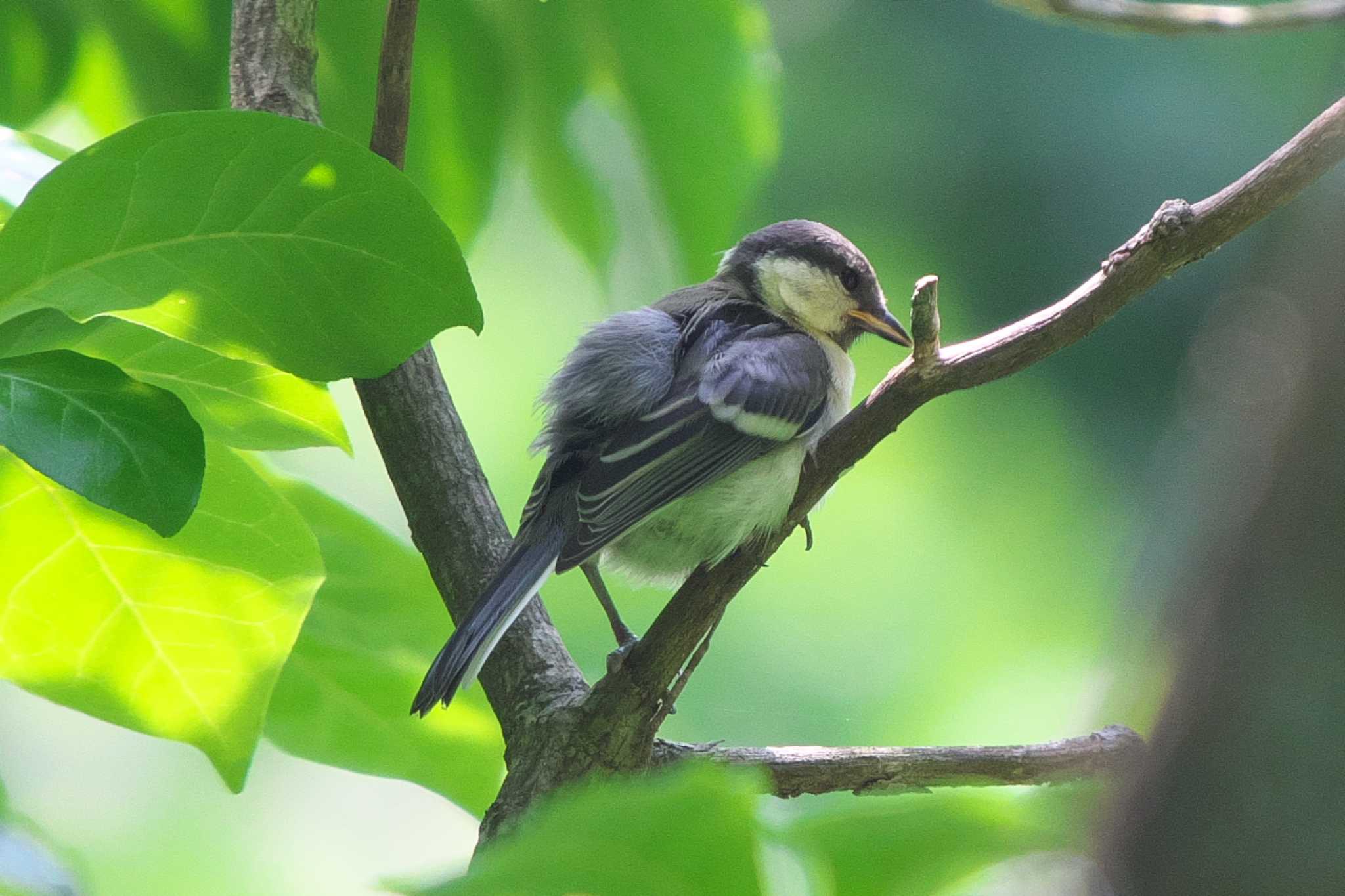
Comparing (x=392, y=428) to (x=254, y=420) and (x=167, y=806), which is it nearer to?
(x=254, y=420)

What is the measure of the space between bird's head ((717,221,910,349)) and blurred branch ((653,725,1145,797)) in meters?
0.88

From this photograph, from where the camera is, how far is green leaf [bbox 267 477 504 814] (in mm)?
708

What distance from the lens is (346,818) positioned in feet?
5.49

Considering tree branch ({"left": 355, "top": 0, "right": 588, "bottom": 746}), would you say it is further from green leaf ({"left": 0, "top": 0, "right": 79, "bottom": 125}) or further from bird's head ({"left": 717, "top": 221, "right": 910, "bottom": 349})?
bird's head ({"left": 717, "top": 221, "right": 910, "bottom": 349})

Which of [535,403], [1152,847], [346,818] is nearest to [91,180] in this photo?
[1152,847]

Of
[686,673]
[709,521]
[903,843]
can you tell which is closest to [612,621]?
[709,521]

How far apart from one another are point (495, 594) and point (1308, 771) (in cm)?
76

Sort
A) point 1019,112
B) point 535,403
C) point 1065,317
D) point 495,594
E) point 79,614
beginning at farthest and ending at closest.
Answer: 1. point 1019,112
2. point 535,403
3. point 495,594
4. point 1065,317
5. point 79,614

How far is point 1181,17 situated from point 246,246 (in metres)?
0.86

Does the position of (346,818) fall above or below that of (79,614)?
above

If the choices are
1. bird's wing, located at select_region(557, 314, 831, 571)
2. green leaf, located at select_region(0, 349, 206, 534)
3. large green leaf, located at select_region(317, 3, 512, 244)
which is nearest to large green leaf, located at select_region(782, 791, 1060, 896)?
green leaf, located at select_region(0, 349, 206, 534)

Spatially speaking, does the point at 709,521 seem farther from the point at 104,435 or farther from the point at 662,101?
the point at 104,435

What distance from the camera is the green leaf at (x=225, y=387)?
56 centimetres

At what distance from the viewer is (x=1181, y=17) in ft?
3.50
